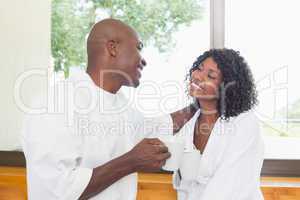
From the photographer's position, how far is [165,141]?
4.11 feet

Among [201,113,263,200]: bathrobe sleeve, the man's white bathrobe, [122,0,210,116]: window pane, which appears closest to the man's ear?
the man's white bathrobe

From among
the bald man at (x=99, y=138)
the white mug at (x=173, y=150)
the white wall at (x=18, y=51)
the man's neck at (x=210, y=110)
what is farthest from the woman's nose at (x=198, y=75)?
the white wall at (x=18, y=51)

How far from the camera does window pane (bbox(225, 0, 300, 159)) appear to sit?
6.37 ft

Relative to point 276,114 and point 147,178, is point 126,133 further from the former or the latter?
point 276,114

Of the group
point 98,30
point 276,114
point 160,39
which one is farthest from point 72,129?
point 276,114

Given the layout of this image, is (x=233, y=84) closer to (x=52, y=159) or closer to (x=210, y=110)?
(x=210, y=110)

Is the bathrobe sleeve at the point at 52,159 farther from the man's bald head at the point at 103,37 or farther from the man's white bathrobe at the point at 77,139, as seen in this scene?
the man's bald head at the point at 103,37

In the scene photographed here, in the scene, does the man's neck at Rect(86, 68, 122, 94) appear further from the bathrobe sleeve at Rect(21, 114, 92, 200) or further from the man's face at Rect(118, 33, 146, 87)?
the bathrobe sleeve at Rect(21, 114, 92, 200)

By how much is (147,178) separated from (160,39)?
0.71 meters

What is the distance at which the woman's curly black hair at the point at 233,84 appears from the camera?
59.2 inches

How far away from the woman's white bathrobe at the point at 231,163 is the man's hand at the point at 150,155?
0.24 metres

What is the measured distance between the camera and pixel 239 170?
139 centimetres

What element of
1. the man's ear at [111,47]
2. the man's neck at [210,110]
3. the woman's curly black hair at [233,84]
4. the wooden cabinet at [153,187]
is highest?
the man's ear at [111,47]

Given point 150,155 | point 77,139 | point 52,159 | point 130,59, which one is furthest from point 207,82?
point 52,159
